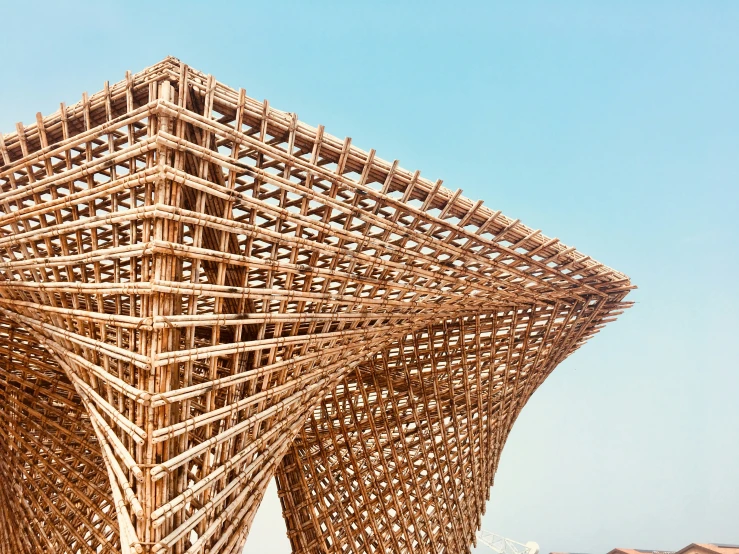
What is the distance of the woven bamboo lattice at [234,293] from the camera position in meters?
3.12

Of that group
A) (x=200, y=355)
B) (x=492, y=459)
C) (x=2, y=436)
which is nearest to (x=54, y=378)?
(x=2, y=436)

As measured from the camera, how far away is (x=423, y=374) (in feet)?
20.6

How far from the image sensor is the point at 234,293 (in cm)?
339

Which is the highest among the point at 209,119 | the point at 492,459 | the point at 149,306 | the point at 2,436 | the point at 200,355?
the point at 209,119

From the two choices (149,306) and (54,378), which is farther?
(54,378)

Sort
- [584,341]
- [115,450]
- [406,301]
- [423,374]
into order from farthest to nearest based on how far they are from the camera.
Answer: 1. [584,341]
2. [423,374]
3. [406,301]
4. [115,450]

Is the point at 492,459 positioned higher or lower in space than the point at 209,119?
lower

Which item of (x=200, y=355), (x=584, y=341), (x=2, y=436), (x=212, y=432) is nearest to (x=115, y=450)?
(x=212, y=432)

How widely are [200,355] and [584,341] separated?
5.89 metres

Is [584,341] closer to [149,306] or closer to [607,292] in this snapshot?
[607,292]

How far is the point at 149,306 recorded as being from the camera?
121 inches

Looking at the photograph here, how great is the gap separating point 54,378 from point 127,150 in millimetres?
4630

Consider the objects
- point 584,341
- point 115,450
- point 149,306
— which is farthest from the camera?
point 584,341

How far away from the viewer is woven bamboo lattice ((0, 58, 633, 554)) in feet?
10.3
